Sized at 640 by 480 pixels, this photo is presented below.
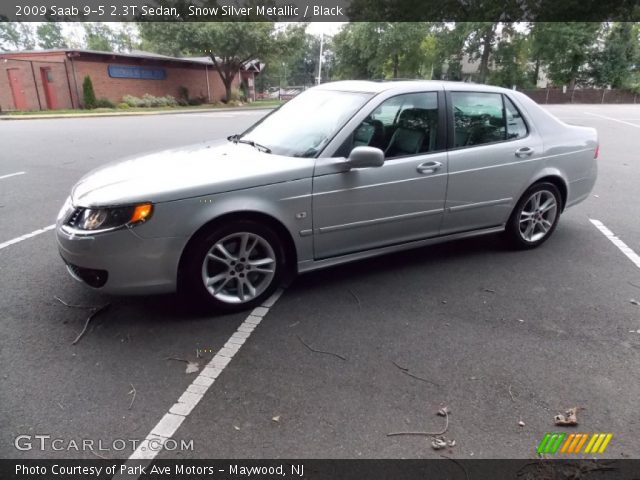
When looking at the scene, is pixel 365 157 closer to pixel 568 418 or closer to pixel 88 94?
pixel 568 418

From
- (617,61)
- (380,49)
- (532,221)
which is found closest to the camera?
(532,221)

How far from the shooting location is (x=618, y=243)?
4996 millimetres

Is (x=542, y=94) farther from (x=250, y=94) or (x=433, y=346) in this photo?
(x=433, y=346)

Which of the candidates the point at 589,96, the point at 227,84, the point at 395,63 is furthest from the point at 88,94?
the point at 589,96

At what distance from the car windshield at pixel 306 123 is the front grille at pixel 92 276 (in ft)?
5.19

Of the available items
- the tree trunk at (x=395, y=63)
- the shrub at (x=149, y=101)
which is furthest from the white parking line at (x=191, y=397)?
the tree trunk at (x=395, y=63)

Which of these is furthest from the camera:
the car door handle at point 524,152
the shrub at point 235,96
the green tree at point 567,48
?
the green tree at point 567,48

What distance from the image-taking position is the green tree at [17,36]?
282 ft

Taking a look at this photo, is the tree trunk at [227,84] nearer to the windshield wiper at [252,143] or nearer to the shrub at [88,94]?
the shrub at [88,94]

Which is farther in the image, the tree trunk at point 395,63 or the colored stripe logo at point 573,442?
the tree trunk at point 395,63

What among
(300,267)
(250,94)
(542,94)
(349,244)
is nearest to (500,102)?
(349,244)

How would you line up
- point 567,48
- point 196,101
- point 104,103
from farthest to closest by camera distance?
point 567,48 < point 196,101 < point 104,103

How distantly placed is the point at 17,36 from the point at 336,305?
110 meters

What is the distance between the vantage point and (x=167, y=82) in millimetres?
34625
